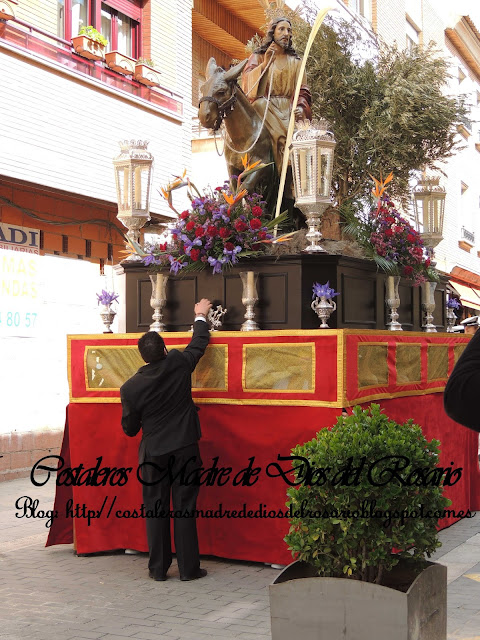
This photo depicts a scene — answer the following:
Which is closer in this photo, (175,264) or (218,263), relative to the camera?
(218,263)

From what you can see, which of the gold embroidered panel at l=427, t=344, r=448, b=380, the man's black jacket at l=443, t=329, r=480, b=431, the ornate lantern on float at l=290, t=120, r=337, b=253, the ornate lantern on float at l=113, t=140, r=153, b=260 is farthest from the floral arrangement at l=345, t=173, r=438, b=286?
the man's black jacket at l=443, t=329, r=480, b=431

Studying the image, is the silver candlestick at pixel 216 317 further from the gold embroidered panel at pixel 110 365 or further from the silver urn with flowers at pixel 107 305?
the silver urn with flowers at pixel 107 305

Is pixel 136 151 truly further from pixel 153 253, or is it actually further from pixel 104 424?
pixel 104 424

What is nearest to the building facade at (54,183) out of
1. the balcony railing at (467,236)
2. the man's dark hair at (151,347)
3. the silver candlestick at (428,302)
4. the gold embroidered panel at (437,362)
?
the silver candlestick at (428,302)

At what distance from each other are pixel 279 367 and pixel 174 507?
1.30 metres

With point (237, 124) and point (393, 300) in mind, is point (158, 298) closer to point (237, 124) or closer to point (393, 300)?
point (237, 124)

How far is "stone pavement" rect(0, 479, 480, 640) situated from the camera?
561cm

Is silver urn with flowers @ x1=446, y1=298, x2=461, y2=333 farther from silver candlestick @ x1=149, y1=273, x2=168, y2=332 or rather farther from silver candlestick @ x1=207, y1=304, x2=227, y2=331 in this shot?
silver candlestick @ x1=149, y1=273, x2=168, y2=332

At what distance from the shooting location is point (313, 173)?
721 cm

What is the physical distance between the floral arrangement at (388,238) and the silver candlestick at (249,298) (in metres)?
1.19

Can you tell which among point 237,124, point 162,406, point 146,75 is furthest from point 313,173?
point 146,75

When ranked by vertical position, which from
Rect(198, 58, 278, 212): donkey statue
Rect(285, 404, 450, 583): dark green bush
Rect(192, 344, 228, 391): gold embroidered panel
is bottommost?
Rect(285, 404, 450, 583): dark green bush

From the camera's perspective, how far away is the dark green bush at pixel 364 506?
4.64m

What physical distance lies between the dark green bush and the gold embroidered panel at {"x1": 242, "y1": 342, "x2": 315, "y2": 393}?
2007mm
